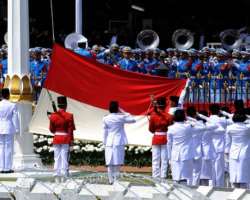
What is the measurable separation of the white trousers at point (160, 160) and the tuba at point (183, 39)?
14560 millimetres

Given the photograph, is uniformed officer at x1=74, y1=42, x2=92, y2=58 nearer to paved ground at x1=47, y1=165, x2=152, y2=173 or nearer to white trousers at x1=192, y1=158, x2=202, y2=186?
paved ground at x1=47, y1=165, x2=152, y2=173

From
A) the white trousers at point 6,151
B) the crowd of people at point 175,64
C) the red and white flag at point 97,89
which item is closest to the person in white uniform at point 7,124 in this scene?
the white trousers at point 6,151

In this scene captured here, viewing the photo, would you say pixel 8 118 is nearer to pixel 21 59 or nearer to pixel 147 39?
pixel 21 59

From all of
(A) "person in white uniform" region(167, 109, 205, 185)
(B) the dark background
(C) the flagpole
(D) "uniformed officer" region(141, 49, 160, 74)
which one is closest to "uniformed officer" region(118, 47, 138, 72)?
(D) "uniformed officer" region(141, 49, 160, 74)

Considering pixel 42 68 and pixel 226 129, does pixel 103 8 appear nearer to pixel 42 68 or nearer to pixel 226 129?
pixel 42 68

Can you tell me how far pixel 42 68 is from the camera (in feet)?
92.6

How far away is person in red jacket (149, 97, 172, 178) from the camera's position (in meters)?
21.5

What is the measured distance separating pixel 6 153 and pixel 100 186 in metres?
6.37

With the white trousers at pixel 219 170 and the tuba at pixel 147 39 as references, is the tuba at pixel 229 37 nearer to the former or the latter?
the tuba at pixel 147 39

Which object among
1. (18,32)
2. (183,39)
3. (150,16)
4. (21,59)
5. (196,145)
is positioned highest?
(150,16)

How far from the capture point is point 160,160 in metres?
→ 21.9

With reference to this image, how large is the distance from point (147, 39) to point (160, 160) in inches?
553

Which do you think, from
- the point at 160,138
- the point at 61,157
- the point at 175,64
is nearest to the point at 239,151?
the point at 160,138

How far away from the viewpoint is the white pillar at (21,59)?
22406 millimetres
